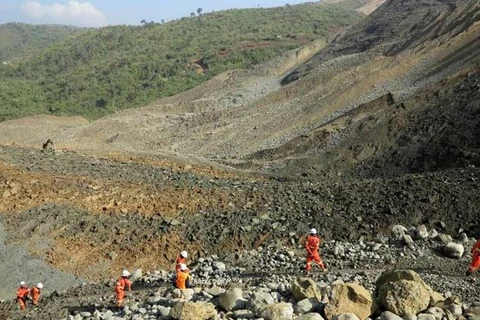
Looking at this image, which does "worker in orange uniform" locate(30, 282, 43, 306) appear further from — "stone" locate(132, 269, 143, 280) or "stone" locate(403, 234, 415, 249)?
"stone" locate(403, 234, 415, 249)

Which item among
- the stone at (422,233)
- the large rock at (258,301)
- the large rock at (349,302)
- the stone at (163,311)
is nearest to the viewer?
the large rock at (349,302)

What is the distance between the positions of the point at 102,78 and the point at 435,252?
6466 cm

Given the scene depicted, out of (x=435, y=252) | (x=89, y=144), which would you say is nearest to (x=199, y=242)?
(x=435, y=252)

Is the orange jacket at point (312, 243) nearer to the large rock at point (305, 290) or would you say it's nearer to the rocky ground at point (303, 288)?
the rocky ground at point (303, 288)

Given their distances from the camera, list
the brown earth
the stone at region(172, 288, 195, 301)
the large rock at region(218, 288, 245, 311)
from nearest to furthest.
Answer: the large rock at region(218, 288, 245, 311)
the stone at region(172, 288, 195, 301)
the brown earth

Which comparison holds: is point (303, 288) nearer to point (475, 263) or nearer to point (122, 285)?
point (122, 285)

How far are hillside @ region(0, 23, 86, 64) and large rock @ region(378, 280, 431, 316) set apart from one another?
12605cm

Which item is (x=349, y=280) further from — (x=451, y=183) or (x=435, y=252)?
(x=451, y=183)

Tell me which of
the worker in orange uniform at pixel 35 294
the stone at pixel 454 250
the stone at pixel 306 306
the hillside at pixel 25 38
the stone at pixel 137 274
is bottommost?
the stone at pixel 454 250

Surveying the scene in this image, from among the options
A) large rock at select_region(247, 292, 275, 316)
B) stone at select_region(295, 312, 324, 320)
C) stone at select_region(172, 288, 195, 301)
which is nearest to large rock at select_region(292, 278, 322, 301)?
large rock at select_region(247, 292, 275, 316)

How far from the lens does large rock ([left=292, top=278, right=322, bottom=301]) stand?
24.7ft

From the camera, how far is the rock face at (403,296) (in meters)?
7.14

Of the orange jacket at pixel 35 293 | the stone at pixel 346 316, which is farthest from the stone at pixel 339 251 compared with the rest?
the orange jacket at pixel 35 293

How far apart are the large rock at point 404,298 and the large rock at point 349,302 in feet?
0.75
